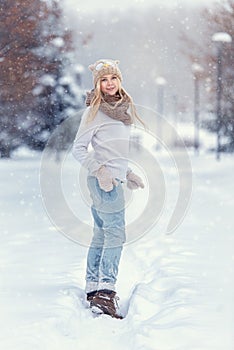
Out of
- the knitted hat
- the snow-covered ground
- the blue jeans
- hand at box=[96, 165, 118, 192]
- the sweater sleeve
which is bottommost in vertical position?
the snow-covered ground

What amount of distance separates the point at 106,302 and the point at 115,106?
130 cm

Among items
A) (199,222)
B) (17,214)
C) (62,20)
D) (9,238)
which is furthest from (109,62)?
(62,20)

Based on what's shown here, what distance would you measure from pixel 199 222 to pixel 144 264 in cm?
253

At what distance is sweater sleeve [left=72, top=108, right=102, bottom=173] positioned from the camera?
379 centimetres

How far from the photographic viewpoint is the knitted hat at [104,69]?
391 cm

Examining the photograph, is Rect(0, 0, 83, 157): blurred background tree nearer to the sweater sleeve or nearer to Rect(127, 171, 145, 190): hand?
Rect(127, 171, 145, 190): hand

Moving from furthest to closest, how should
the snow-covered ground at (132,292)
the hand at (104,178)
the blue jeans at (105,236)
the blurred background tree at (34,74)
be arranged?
the blurred background tree at (34,74) < the blue jeans at (105,236) < the hand at (104,178) < the snow-covered ground at (132,292)

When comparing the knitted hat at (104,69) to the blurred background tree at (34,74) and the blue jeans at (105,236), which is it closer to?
the blue jeans at (105,236)

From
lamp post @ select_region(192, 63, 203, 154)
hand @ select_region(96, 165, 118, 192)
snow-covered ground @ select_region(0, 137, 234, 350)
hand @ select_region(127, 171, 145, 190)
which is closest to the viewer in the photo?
snow-covered ground @ select_region(0, 137, 234, 350)

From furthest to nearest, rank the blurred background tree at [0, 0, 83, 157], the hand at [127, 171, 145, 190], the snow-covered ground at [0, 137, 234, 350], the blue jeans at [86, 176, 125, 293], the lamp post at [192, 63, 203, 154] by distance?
the lamp post at [192, 63, 203, 154] < the blurred background tree at [0, 0, 83, 157] < the hand at [127, 171, 145, 190] < the blue jeans at [86, 176, 125, 293] < the snow-covered ground at [0, 137, 234, 350]

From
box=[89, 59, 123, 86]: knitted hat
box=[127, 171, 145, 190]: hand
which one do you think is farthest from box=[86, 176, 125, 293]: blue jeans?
box=[89, 59, 123, 86]: knitted hat

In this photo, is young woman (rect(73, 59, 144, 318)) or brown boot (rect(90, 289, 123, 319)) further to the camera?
brown boot (rect(90, 289, 123, 319))

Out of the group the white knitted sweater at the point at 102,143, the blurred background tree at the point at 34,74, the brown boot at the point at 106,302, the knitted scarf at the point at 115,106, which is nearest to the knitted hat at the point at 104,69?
the knitted scarf at the point at 115,106

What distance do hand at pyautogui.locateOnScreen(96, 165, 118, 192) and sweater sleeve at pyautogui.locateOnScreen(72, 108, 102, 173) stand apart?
1.5 inches
